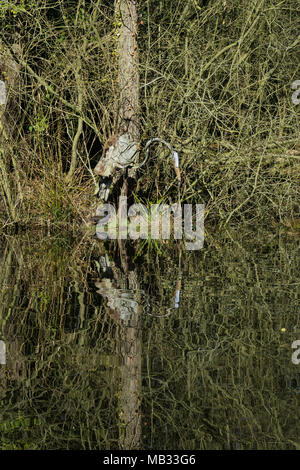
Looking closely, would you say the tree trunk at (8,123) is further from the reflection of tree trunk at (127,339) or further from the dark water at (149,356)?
the reflection of tree trunk at (127,339)

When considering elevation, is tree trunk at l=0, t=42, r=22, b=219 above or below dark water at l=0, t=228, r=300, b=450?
above

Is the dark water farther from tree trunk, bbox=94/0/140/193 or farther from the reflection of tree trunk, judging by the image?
tree trunk, bbox=94/0/140/193

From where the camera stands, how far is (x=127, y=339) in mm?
5066

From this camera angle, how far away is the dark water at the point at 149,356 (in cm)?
358

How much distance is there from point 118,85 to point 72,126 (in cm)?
149

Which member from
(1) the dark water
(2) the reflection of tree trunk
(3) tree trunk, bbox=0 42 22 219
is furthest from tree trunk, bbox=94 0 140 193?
(1) the dark water

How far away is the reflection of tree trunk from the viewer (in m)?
3.62

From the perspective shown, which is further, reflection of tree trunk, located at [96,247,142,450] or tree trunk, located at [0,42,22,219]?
tree trunk, located at [0,42,22,219]

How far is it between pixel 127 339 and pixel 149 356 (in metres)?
0.44

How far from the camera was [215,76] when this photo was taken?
1241 centimetres

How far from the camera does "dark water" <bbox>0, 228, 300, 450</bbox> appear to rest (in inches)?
141

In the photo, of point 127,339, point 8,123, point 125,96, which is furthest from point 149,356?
point 8,123

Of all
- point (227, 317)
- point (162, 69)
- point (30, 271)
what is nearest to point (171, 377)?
point (227, 317)
